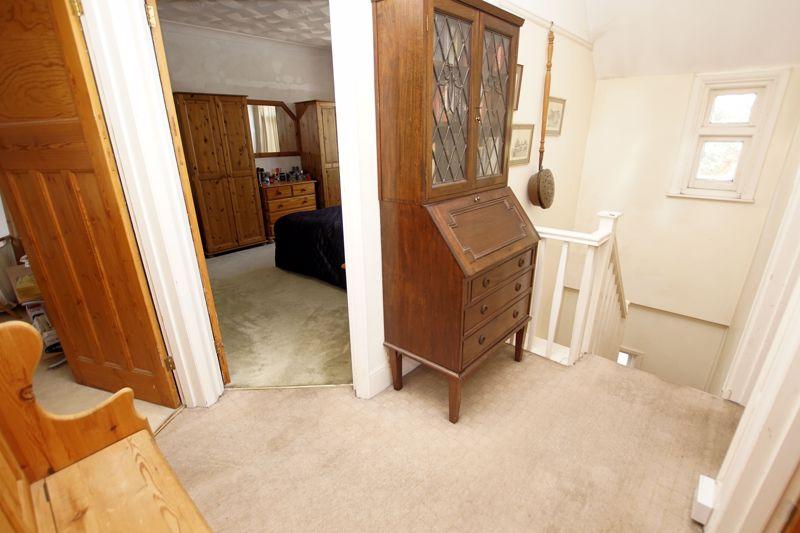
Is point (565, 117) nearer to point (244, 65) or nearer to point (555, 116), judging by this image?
point (555, 116)

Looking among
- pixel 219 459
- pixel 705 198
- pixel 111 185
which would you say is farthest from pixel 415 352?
pixel 705 198

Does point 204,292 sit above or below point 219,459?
above

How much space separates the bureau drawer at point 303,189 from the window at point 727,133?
4.25m

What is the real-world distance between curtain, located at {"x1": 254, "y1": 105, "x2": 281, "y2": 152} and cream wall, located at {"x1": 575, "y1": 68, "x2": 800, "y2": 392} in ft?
13.2

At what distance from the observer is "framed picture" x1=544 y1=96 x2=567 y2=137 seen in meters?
2.95

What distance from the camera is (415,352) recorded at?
191 cm

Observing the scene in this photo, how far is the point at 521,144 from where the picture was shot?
104 inches

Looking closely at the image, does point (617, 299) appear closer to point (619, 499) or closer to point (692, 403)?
point (692, 403)

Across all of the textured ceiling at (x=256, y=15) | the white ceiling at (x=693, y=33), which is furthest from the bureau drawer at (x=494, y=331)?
the textured ceiling at (x=256, y=15)

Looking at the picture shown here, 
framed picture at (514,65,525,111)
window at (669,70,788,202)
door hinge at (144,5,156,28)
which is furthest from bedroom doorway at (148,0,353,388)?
window at (669,70,788,202)

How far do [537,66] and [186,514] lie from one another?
2.91 metres

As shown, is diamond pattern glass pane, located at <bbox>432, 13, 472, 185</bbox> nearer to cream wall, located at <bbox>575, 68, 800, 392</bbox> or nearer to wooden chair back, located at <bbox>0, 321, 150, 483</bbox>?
wooden chair back, located at <bbox>0, 321, 150, 483</bbox>

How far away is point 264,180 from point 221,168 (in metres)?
0.71

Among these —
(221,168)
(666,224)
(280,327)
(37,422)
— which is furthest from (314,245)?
(666,224)
